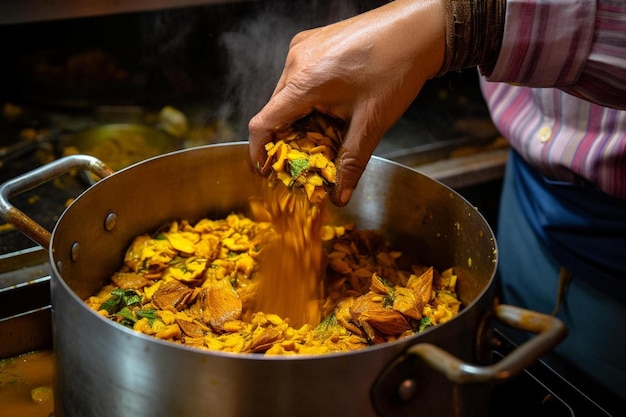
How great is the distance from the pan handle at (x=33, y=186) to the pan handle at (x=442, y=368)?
2.28 feet

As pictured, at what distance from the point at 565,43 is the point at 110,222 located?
945mm

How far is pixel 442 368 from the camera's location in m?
0.76

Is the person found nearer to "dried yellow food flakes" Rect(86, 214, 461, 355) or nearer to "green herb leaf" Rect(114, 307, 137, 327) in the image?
"dried yellow food flakes" Rect(86, 214, 461, 355)

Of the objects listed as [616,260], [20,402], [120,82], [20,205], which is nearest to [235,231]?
[20,402]

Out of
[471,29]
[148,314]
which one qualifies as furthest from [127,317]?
[471,29]

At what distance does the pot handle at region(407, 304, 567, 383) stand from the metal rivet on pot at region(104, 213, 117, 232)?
2.50 feet

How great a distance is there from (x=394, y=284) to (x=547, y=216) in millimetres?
567

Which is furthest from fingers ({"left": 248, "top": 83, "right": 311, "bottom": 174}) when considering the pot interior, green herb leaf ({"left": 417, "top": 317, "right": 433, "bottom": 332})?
green herb leaf ({"left": 417, "top": 317, "right": 433, "bottom": 332})

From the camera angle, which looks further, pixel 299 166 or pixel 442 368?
pixel 299 166

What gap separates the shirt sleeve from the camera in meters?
1.06

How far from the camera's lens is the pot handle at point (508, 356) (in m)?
0.74

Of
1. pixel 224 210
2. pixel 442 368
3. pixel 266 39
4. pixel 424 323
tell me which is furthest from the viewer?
pixel 266 39

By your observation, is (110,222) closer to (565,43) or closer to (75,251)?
(75,251)

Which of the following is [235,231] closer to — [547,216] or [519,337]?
[547,216]
